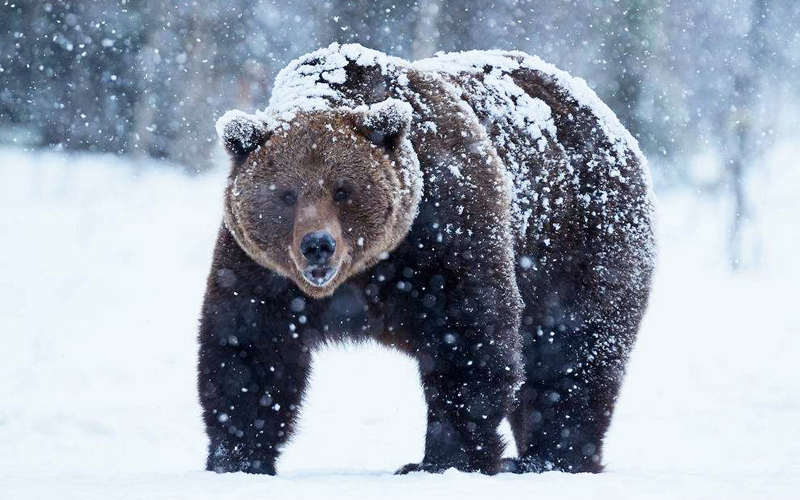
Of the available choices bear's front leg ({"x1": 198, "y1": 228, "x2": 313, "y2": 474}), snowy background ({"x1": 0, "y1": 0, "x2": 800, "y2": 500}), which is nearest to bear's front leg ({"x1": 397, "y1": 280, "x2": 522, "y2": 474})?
bear's front leg ({"x1": 198, "y1": 228, "x2": 313, "y2": 474})

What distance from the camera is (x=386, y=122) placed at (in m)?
4.36

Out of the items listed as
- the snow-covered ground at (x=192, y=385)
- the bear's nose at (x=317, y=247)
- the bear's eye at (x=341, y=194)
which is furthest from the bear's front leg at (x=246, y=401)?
the bear's eye at (x=341, y=194)

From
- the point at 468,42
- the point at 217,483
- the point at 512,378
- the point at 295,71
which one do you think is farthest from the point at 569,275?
the point at 468,42

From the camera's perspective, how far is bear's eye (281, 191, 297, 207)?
435cm

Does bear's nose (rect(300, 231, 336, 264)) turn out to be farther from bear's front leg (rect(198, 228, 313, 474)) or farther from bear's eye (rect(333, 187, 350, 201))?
bear's front leg (rect(198, 228, 313, 474))

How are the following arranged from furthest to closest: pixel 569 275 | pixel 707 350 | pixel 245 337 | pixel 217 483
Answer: pixel 707 350
pixel 569 275
pixel 245 337
pixel 217 483

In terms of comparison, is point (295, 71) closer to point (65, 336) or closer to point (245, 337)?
point (245, 337)

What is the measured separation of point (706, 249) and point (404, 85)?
54.3ft

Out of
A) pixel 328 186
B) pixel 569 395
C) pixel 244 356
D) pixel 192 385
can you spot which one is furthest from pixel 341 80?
pixel 192 385

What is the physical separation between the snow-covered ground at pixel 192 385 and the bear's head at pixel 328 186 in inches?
37.5

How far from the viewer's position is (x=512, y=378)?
4535 mm

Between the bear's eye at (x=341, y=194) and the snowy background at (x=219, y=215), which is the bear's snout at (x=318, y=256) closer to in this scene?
the bear's eye at (x=341, y=194)

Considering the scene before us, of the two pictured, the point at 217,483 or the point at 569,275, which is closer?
the point at 217,483

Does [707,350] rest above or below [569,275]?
above
